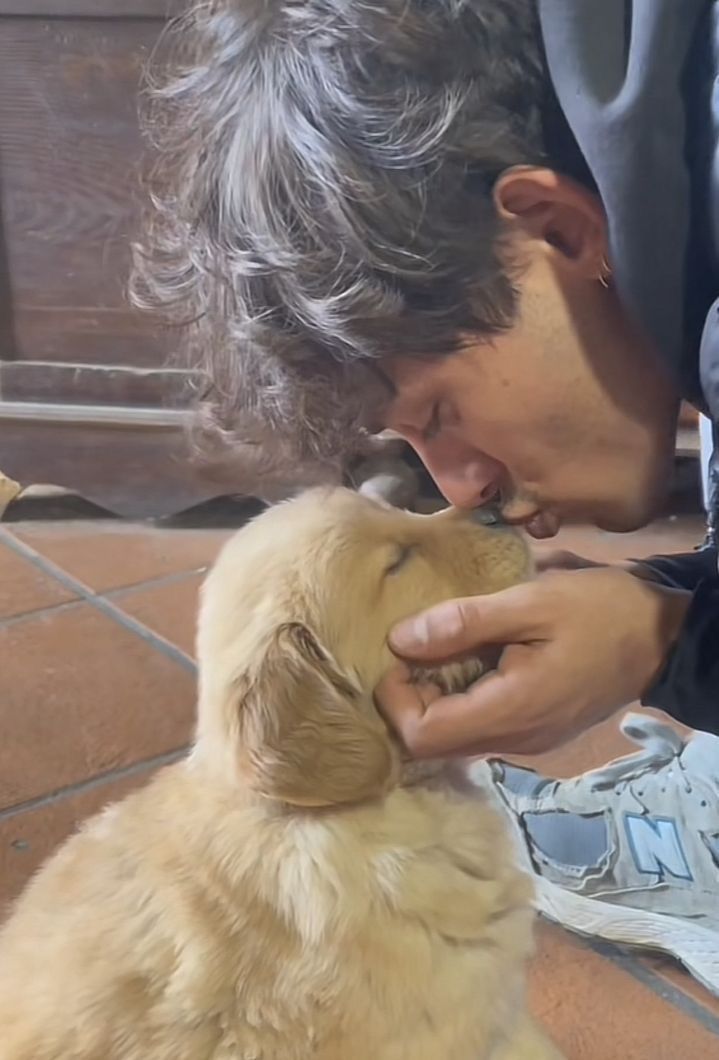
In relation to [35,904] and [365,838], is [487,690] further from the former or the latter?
[35,904]

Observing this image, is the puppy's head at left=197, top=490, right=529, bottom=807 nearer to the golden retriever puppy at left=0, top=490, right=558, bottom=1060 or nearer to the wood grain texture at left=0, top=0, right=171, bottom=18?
the golden retriever puppy at left=0, top=490, right=558, bottom=1060

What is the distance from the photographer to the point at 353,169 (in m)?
1.14

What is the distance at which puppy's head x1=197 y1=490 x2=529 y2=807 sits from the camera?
111 centimetres

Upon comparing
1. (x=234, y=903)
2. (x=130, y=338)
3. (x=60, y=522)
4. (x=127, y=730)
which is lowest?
(x=60, y=522)

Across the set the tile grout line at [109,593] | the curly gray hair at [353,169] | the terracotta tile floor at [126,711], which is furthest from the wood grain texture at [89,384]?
the curly gray hair at [353,169]

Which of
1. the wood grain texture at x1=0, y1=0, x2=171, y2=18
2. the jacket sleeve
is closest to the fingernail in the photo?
the jacket sleeve

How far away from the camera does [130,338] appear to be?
2.86 m

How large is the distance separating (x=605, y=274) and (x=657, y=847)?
2.56 feet

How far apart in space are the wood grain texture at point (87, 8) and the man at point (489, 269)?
1320mm

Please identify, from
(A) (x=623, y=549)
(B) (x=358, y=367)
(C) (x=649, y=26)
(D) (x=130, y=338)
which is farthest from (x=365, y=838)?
(D) (x=130, y=338)

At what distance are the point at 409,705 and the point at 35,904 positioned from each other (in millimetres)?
438

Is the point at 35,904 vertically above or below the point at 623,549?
above

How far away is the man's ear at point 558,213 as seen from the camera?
45.0 inches

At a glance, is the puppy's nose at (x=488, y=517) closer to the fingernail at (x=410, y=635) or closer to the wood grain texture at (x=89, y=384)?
the fingernail at (x=410, y=635)
